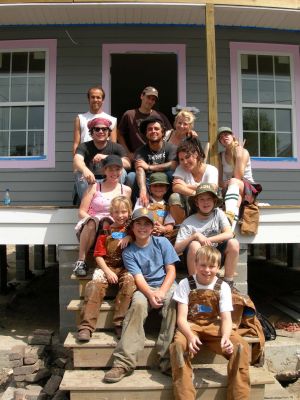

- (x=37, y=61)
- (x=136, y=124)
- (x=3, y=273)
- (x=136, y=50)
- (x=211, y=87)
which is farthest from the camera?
(x=3, y=273)

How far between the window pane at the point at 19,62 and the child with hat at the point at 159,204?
3463mm

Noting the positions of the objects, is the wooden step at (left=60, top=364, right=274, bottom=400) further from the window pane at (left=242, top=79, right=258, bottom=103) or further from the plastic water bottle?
the window pane at (left=242, top=79, right=258, bottom=103)

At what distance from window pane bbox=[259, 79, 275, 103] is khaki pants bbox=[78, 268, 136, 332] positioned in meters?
4.36

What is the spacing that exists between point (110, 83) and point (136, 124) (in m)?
1.52

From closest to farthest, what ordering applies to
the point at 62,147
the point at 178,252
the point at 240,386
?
1. the point at 240,386
2. the point at 178,252
3. the point at 62,147

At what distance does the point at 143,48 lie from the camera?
6.83m

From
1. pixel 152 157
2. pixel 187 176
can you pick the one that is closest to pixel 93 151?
pixel 152 157

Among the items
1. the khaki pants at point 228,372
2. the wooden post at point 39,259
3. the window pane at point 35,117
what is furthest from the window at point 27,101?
the wooden post at point 39,259

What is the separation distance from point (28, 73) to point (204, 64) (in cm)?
267

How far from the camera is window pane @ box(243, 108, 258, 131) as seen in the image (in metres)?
7.04

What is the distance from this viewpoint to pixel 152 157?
490cm

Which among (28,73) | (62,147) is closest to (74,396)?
(62,147)

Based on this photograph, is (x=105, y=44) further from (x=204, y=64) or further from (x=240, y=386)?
(x=240, y=386)

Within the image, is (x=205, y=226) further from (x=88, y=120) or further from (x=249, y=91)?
(x=249, y=91)
